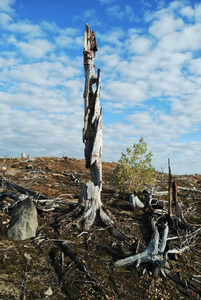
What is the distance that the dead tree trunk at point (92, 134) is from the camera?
7.96m

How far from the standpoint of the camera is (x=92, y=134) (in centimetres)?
806

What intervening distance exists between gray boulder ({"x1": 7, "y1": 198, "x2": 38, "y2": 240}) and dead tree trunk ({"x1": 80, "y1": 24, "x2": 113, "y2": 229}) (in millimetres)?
1734

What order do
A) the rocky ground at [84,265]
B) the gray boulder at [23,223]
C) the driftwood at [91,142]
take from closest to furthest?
the rocky ground at [84,265], the gray boulder at [23,223], the driftwood at [91,142]

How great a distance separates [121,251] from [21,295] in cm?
312

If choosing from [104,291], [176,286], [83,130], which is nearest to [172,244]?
[176,286]

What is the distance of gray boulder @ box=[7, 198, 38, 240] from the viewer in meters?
7.04

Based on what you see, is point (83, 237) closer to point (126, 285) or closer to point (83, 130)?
point (126, 285)

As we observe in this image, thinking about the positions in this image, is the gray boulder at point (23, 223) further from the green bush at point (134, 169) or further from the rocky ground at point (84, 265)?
the green bush at point (134, 169)

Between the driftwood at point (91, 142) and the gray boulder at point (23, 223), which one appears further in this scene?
the driftwood at point (91, 142)

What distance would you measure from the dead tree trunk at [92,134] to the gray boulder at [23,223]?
1.73 metres

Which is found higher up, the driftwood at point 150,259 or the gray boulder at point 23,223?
the gray boulder at point 23,223

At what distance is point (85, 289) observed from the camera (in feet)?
16.9

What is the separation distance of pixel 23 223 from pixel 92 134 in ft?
12.2

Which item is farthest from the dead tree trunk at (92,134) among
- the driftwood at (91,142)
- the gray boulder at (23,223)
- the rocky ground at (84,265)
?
the gray boulder at (23,223)
